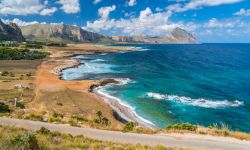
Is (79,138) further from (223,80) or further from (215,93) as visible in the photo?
(223,80)

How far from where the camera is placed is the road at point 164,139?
20.4 meters

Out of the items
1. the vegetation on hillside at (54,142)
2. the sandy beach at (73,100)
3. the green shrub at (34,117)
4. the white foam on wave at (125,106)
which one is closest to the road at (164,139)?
the vegetation on hillside at (54,142)

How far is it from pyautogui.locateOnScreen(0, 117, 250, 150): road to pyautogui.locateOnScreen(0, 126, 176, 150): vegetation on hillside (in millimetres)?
1677

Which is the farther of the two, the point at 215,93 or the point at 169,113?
the point at 215,93

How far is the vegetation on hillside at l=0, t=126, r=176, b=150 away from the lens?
607 inches

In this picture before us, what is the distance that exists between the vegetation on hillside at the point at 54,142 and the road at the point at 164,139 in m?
1.68

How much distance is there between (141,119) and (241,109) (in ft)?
62.9

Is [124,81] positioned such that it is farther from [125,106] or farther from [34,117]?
[34,117]

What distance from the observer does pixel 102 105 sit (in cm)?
5575

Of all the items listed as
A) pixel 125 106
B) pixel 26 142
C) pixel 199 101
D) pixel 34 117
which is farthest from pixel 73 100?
pixel 26 142

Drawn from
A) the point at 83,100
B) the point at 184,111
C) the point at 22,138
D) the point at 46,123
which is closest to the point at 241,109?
the point at 184,111

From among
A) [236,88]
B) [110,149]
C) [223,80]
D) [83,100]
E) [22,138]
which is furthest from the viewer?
[223,80]

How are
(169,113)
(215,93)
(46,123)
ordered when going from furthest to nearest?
(215,93) → (169,113) → (46,123)

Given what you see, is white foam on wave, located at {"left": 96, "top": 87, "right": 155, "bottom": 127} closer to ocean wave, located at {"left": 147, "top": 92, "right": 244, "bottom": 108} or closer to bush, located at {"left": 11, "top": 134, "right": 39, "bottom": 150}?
ocean wave, located at {"left": 147, "top": 92, "right": 244, "bottom": 108}
